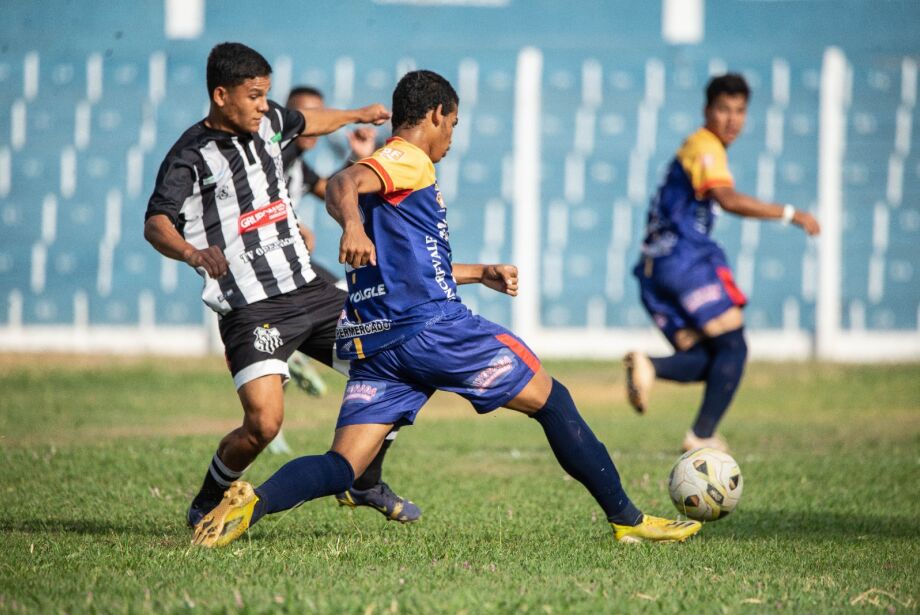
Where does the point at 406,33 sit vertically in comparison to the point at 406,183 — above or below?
above

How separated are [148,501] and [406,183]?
2318mm

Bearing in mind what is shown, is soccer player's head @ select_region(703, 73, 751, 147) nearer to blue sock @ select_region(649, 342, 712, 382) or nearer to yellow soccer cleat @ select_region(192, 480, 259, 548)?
blue sock @ select_region(649, 342, 712, 382)

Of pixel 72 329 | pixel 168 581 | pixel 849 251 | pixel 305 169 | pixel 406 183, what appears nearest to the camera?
pixel 168 581


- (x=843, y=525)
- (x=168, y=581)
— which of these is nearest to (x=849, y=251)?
(x=843, y=525)

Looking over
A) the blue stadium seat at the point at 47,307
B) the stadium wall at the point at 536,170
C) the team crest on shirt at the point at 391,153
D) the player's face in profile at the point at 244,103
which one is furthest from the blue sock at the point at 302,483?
the blue stadium seat at the point at 47,307

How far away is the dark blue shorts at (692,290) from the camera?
8289 millimetres

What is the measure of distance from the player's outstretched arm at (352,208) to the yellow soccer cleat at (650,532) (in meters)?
1.49

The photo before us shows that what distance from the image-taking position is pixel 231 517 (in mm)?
4551

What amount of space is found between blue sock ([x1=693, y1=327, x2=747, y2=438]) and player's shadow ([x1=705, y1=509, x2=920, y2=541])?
2.05 m

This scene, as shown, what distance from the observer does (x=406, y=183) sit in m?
4.71

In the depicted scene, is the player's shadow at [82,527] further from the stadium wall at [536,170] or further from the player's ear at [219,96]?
the stadium wall at [536,170]

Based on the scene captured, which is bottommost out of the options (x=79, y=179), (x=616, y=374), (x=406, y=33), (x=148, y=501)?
(x=616, y=374)

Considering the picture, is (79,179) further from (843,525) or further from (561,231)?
(843,525)

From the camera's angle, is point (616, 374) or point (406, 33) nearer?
point (616, 374)
